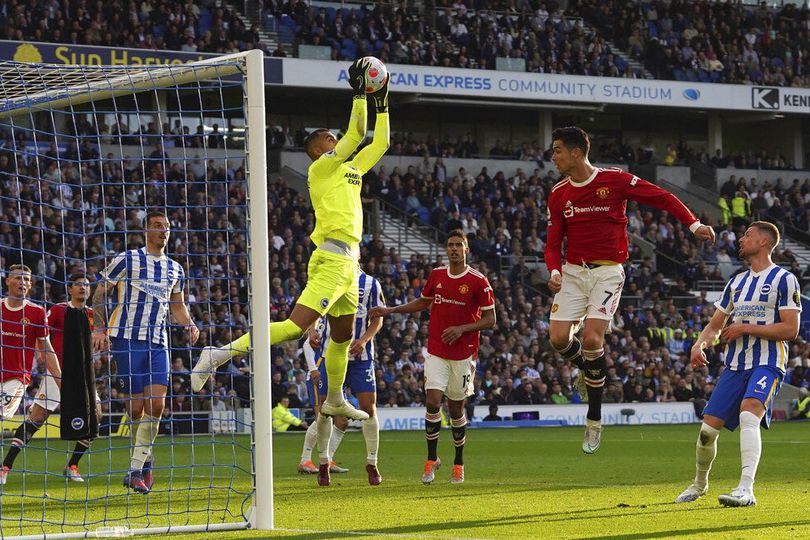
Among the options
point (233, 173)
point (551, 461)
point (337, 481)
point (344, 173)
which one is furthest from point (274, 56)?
point (344, 173)

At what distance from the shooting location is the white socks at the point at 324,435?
13413 mm

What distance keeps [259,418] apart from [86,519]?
1730mm

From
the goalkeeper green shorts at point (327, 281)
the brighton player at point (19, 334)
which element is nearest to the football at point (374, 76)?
the goalkeeper green shorts at point (327, 281)

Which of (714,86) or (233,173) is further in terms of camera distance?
(714,86)

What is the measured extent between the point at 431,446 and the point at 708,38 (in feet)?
111

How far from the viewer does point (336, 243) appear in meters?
10.3

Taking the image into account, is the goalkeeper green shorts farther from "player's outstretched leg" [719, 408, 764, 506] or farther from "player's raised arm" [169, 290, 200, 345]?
"player's outstretched leg" [719, 408, 764, 506]

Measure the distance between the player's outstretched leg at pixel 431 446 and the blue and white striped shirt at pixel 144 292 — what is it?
3059 mm

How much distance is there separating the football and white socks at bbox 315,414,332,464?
4500 mm

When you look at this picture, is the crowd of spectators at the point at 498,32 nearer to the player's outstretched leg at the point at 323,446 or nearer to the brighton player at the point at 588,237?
the player's outstretched leg at the point at 323,446

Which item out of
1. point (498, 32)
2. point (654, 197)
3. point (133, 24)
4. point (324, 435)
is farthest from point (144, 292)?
point (498, 32)

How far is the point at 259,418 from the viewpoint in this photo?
886cm

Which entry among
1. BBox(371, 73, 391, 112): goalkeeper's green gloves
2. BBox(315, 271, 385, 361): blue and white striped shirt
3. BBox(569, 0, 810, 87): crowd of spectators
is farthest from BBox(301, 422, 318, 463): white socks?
BBox(569, 0, 810, 87): crowd of spectators

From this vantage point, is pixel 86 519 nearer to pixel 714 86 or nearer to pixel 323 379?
pixel 323 379
